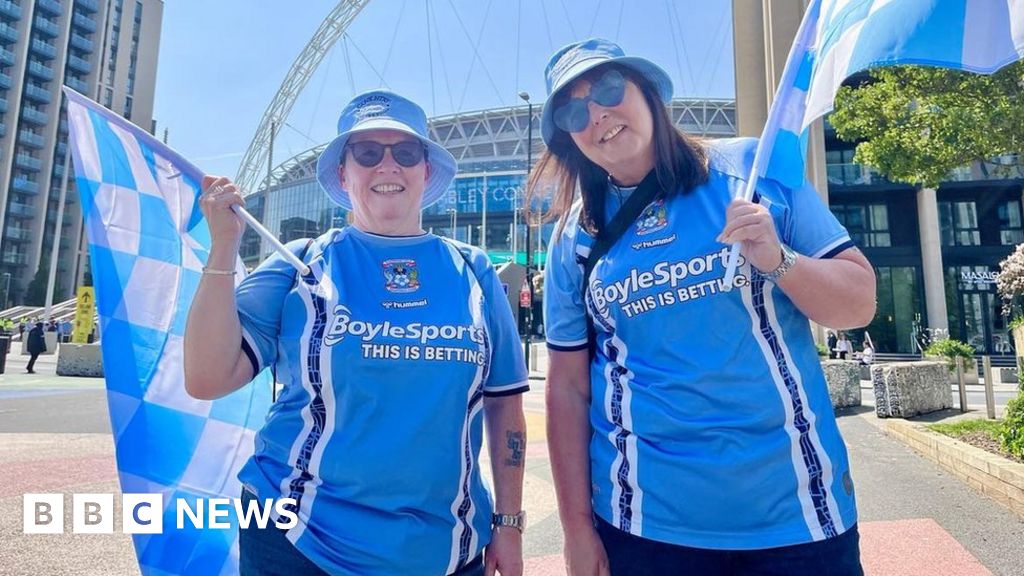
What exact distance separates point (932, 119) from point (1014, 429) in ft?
12.8

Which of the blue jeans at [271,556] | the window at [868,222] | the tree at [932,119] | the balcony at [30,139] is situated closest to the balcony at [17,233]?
the balcony at [30,139]

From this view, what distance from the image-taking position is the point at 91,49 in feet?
250

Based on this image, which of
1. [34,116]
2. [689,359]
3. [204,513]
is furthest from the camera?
[34,116]

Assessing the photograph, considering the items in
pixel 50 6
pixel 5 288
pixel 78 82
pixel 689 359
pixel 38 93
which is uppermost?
pixel 50 6

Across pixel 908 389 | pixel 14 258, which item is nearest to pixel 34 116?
pixel 14 258

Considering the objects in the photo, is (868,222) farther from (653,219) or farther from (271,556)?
(271,556)

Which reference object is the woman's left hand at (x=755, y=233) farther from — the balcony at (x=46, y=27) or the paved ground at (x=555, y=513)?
the balcony at (x=46, y=27)

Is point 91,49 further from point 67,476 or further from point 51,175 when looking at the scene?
point 67,476

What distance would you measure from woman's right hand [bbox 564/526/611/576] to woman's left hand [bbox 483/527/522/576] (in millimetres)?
253

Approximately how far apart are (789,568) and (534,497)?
410 cm

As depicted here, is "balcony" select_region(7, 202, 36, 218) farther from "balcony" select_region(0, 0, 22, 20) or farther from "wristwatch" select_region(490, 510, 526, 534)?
"wristwatch" select_region(490, 510, 526, 534)

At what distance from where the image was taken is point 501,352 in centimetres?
208

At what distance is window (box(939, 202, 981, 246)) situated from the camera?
31.2 meters

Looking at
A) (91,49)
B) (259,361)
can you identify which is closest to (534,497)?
(259,361)
